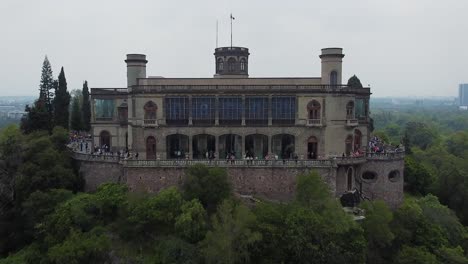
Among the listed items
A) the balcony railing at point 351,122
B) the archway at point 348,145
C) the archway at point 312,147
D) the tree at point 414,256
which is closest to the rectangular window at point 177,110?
the archway at point 312,147

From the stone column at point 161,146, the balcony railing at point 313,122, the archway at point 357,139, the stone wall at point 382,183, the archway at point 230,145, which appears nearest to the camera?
the balcony railing at point 313,122

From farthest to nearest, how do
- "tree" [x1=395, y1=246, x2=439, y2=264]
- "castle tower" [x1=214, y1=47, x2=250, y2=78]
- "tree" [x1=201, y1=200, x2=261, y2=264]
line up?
"castle tower" [x1=214, y1=47, x2=250, y2=78] → "tree" [x1=395, y1=246, x2=439, y2=264] → "tree" [x1=201, y1=200, x2=261, y2=264]

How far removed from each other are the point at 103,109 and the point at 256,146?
18.4 meters

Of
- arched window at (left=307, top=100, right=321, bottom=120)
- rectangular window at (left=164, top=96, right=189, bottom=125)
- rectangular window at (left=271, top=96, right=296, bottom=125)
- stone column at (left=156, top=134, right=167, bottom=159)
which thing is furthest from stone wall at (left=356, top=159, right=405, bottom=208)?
stone column at (left=156, top=134, right=167, bottom=159)

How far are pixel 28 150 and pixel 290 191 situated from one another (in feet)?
88.8

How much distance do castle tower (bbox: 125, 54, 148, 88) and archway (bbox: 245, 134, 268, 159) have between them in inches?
569

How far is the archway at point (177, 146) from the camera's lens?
2055 inches

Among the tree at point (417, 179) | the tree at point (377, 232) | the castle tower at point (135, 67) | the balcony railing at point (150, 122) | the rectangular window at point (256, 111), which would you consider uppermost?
the castle tower at point (135, 67)

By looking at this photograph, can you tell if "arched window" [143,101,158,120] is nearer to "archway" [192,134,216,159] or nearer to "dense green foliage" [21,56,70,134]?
"archway" [192,134,216,159]

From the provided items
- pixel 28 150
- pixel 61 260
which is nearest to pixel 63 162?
pixel 28 150

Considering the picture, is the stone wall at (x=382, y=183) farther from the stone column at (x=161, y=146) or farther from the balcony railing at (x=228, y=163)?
the stone column at (x=161, y=146)

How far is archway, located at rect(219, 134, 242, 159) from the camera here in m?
52.3

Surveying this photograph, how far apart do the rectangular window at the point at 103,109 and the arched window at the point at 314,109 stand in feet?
74.7

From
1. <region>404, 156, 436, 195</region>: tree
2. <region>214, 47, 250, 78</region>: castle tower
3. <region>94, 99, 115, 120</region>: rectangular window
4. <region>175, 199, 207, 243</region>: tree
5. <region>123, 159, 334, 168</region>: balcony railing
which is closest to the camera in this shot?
<region>175, 199, 207, 243</region>: tree
